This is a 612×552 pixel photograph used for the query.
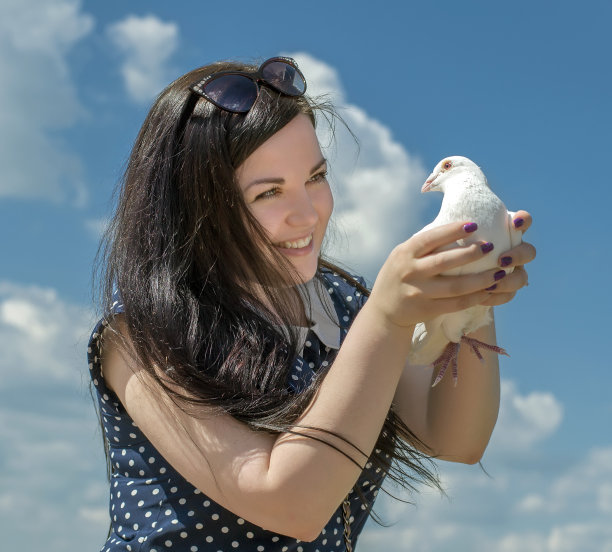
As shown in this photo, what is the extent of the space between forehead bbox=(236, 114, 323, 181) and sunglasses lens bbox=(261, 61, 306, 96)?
181 millimetres

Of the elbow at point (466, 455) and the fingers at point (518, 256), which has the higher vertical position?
the fingers at point (518, 256)

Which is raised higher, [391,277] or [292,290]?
[292,290]

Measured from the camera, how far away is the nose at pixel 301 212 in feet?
8.26

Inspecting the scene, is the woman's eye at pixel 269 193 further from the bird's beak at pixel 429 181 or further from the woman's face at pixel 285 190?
the bird's beak at pixel 429 181

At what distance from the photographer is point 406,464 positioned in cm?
277

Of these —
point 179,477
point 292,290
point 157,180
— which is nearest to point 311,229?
point 292,290

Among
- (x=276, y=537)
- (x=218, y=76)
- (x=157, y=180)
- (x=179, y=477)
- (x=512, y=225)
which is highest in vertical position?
(x=218, y=76)

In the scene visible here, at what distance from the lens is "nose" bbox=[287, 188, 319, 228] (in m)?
2.52

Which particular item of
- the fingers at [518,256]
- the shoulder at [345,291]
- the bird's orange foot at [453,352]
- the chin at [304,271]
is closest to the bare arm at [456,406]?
the bird's orange foot at [453,352]

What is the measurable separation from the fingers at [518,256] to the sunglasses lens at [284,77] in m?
1.00

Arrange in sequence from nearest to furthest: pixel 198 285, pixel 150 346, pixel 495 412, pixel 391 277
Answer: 1. pixel 391 277
2. pixel 150 346
3. pixel 198 285
4. pixel 495 412

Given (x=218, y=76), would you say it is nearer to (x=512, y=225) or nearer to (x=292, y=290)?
(x=292, y=290)

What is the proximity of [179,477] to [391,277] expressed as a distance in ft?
2.95

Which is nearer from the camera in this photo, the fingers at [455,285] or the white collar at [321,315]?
the fingers at [455,285]
